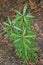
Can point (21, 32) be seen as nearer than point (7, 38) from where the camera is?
Yes

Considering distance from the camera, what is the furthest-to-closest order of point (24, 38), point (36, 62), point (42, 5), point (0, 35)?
point (42, 5), point (0, 35), point (36, 62), point (24, 38)

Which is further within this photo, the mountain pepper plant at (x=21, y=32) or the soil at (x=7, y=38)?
the soil at (x=7, y=38)

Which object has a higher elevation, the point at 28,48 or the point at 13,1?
the point at 13,1

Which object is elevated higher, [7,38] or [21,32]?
[21,32]

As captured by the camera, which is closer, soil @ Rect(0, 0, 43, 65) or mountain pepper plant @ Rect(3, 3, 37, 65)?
mountain pepper plant @ Rect(3, 3, 37, 65)

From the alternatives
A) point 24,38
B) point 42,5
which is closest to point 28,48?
point 24,38

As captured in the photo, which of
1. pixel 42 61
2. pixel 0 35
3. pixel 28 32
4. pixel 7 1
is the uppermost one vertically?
pixel 7 1

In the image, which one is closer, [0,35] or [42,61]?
[42,61]

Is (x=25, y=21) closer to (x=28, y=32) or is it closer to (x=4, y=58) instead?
(x=28, y=32)
